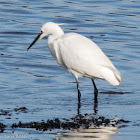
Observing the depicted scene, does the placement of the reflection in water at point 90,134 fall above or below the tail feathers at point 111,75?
below

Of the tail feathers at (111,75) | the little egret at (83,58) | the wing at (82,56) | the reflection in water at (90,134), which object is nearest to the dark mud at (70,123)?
the reflection in water at (90,134)

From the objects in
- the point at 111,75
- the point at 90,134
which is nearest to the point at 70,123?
the point at 90,134

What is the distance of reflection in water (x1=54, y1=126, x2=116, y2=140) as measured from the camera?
277 inches

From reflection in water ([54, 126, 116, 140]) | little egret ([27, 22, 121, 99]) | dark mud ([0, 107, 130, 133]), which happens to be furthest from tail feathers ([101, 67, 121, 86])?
reflection in water ([54, 126, 116, 140])

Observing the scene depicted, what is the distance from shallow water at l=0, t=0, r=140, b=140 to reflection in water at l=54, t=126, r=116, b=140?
113 mm

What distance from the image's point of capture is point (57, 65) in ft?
40.6

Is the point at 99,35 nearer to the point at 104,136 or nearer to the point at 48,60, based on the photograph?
the point at 48,60

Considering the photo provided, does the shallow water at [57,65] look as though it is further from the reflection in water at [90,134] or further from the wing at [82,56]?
the wing at [82,56]

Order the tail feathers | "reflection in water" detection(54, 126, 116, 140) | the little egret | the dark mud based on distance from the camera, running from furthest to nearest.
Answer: the little egret → the tail feathers → the dark mud → "reflection in water" detection(54, 126, 116, 140)

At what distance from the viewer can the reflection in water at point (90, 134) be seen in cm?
705

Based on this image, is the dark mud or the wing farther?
the wing

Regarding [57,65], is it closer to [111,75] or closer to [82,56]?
[82,56]

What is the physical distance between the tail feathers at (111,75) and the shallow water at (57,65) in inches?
12.6

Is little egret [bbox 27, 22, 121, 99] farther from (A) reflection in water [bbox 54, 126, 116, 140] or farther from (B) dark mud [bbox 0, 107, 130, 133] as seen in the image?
(A) reflection in water [bbox 54, 126, 116, 140]
